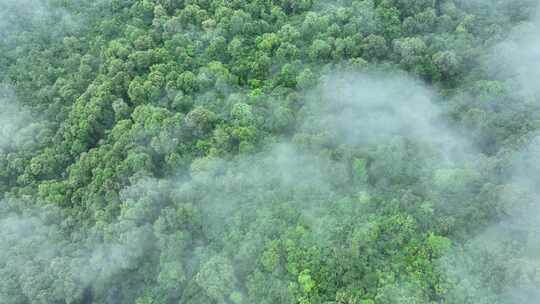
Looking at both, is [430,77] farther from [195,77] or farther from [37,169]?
[37,169]

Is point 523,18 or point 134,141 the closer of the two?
point 134,141

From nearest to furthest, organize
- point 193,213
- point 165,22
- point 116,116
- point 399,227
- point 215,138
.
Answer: point 399,227 → point 193,213 → point 215,138 → point 116,116 → point 165,22

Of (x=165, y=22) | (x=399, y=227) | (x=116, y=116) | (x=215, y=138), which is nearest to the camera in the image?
(x=399, y=227)

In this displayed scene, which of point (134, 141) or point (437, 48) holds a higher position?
point (437, 48)

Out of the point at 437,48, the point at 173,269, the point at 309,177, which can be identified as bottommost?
the point at 173,269

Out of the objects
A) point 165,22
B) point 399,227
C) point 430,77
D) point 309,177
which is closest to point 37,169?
point 165,22

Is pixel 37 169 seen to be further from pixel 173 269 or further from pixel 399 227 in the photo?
pixel 399 227
